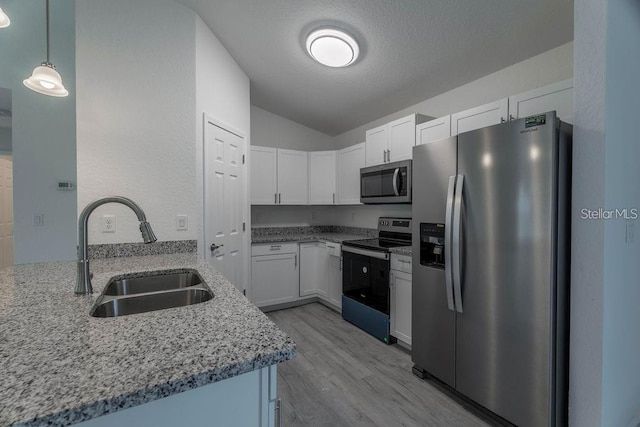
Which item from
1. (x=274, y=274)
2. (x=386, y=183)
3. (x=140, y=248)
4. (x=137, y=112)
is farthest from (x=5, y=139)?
(x=386, y=183)

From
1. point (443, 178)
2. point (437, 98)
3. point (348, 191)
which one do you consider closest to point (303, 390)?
point (443, 178)

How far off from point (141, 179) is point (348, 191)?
2339mm

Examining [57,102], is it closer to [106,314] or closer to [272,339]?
[106,314]

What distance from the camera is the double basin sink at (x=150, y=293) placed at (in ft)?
3.75

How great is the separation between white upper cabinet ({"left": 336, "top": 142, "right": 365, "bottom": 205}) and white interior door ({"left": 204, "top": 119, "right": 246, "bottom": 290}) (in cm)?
135

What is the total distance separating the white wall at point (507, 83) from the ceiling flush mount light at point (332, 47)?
3.50 ft

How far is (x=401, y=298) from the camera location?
2.48 meters

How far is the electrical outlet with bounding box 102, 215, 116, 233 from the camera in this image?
1.88 metres

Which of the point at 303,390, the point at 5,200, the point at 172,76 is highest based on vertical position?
the point at 172,76

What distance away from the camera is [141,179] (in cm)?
198

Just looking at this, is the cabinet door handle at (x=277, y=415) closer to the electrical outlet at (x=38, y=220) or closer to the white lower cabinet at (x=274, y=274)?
the white lower cabinet at (x=274, y=274)

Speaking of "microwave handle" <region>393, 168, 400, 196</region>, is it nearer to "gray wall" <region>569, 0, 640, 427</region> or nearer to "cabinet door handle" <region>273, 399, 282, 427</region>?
"gray wall" <region>569, 0, 640, 427</region>

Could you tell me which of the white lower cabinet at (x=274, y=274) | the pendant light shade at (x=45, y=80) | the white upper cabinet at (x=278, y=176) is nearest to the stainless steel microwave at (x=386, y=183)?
the white upper cabinet at (x=278, y=176)

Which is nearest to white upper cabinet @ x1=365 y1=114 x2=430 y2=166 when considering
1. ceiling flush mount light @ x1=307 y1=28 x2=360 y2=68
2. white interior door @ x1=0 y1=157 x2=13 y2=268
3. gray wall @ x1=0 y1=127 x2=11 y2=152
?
ceiling flush mount light @ x1=307 y1=28 x2=360 y2=68
